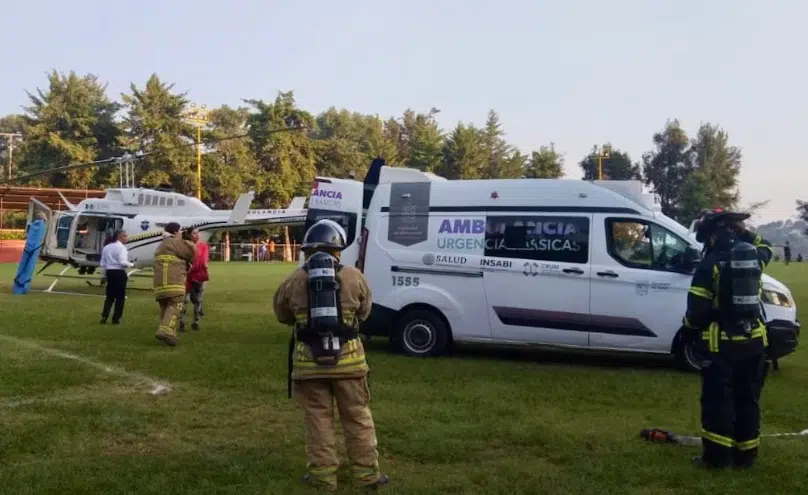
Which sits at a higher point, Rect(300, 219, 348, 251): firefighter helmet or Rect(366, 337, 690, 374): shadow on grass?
Rect(300, 219, 348, 251): firefighter helmet

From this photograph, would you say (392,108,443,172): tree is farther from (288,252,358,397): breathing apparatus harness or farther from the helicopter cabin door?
(288,252,358,397): breathing apparatus harness

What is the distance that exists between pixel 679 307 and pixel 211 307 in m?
11.4

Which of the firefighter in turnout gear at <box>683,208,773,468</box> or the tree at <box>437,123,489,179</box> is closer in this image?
the firefighter in turnout gear at <box>683,208,773,468</box>

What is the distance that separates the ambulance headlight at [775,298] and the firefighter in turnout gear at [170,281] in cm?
808

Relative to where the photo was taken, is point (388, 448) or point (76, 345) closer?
point (388, 448)

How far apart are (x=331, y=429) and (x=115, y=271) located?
962cm

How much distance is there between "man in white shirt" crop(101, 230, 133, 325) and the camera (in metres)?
13.6

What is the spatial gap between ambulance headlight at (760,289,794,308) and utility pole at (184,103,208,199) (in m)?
49.7

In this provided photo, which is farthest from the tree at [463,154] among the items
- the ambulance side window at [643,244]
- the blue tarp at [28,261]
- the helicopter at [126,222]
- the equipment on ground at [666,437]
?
the equipment on ground at [666,437]

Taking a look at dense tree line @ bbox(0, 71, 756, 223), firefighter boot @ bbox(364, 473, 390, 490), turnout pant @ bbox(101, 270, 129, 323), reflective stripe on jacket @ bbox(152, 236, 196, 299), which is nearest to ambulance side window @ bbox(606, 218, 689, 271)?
firefighter boot @ bbox(364, 473, 390, 490)

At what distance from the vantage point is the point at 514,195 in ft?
34.3

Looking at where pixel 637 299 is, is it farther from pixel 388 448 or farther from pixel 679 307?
pixel 388 448

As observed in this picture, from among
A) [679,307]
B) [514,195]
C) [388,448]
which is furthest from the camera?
[514,195]

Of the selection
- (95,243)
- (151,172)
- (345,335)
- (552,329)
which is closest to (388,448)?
(345,335)
